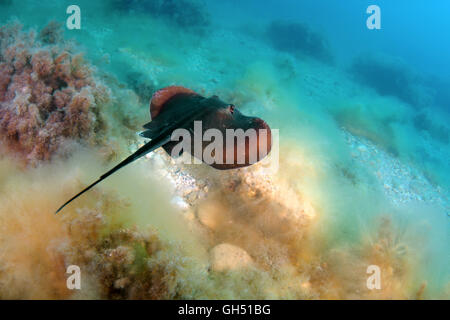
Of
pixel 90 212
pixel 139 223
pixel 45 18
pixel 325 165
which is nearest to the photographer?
pixel 90 212

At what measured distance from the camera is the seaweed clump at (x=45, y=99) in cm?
395

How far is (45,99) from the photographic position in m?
4.28

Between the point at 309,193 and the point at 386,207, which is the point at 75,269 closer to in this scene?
the point at 309,193

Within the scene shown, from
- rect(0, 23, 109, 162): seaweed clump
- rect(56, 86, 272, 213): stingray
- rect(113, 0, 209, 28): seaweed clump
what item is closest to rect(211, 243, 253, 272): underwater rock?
rect(56, 86, 272, 213): stingray

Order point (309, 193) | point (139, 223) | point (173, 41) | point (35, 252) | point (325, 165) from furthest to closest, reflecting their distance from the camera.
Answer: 1. point (173, 41)
2. point (325, 165)
3. point (309, 193)
4. point (139, 223)
5. point (35, 252)

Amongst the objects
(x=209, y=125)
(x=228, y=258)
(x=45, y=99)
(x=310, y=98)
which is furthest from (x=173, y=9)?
(x=228, y=258)

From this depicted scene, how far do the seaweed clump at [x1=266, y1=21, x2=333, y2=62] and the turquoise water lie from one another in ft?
0.44

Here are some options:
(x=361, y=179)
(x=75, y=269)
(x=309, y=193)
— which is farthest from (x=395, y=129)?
(x=75, y=269)

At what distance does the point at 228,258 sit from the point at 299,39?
24755 mm

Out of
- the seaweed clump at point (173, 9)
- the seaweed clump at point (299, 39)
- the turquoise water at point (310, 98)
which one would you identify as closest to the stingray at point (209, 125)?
the turquoise water at point (310, 98)

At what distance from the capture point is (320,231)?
13.9 feet

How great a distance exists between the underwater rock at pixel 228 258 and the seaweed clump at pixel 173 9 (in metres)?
15.8

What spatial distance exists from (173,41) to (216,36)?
4.95 meters

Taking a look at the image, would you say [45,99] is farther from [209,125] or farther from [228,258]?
[228,258]
